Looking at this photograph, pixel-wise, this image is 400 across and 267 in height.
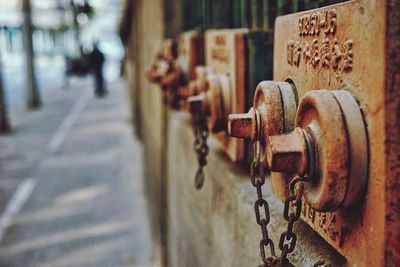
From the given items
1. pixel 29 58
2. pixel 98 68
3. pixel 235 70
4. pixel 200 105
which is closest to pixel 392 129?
pixel 235 70

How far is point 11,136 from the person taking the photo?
37.3 ft

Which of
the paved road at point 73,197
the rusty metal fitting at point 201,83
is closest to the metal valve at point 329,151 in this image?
the rusty metal fitting at point 201,83

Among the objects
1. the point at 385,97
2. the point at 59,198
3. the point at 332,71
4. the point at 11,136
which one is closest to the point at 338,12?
the point at 332,71

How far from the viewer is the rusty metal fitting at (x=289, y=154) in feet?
2.56

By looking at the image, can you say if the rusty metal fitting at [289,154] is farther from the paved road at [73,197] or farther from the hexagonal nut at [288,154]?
the paved road at [73,197]

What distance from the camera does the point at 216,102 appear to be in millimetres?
1585

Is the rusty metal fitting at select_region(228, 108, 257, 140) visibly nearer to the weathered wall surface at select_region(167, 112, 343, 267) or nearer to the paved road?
the weathered wall surface at select_region(167, 112, 343, 267)

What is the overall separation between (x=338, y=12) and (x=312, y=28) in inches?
4.1

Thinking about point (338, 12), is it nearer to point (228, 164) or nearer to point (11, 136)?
point (228, 164)

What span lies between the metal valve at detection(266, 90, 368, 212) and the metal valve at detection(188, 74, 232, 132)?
0.76 metres

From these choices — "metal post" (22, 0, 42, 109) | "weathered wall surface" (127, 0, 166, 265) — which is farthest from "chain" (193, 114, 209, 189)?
"metal post" (22, 0, 42, 109)

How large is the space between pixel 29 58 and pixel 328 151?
15937 millimetres

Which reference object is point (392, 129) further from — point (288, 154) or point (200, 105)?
point (200, 105)

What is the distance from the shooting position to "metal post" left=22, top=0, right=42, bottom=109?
1547cm
